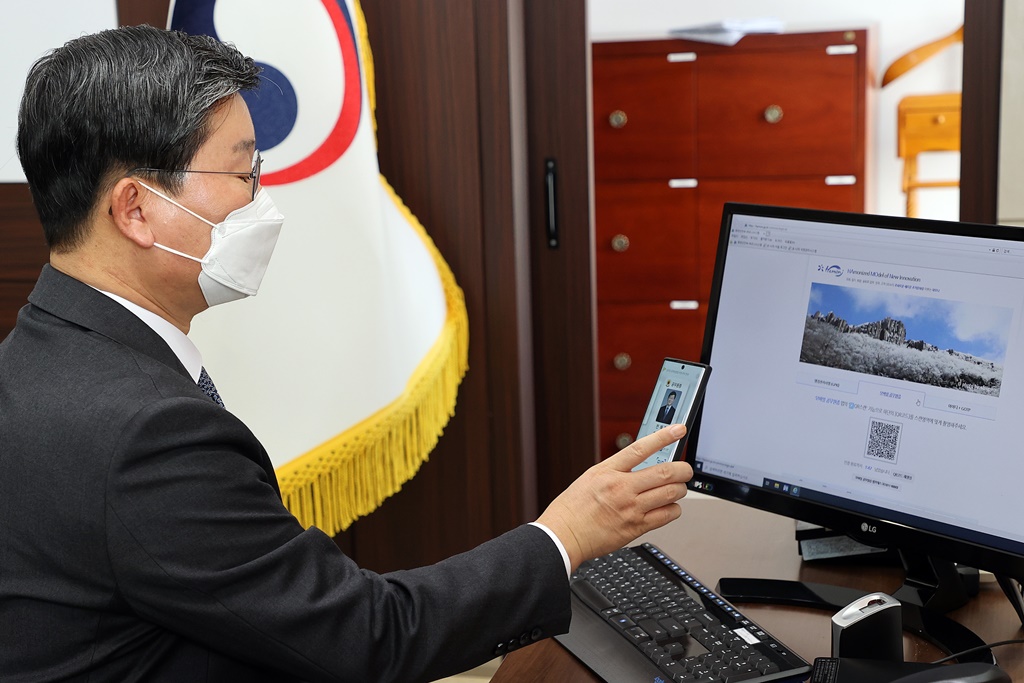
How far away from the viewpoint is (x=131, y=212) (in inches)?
38.3

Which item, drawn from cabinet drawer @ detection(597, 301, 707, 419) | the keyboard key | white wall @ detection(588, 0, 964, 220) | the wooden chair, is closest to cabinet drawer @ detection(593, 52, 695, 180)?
white wall @ detection(588, 0, 964, 220)

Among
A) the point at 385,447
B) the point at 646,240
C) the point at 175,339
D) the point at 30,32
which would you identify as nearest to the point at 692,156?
the point at 646,240

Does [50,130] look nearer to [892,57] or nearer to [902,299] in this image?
[902,299]

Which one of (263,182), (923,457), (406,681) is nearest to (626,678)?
(406,681)

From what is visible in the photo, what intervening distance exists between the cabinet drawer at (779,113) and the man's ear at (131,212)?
8.71ft

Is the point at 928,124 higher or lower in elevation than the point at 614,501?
higher

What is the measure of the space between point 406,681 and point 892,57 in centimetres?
336

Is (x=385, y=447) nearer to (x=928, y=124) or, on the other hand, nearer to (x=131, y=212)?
(x=131, y=212)

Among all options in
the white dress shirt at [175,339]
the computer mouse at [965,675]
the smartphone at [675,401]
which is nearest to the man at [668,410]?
the smartphone at [675,401]

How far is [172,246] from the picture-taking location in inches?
39.4

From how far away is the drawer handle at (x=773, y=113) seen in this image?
332 centimetres

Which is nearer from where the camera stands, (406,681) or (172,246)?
(406,681)

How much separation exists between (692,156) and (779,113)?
308 mm

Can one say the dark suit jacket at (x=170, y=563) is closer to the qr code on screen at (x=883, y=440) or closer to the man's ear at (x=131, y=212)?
the man's ear at (x=131, y=212)
